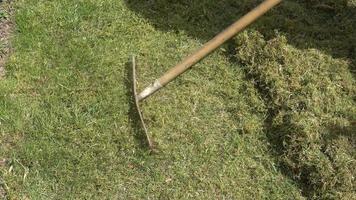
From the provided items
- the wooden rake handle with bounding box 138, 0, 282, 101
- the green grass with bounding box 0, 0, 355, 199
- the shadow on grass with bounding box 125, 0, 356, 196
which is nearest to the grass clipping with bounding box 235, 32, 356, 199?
the green grass with bounding box 0, 0, 355, 199

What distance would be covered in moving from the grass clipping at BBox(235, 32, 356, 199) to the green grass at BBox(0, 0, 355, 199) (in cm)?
2

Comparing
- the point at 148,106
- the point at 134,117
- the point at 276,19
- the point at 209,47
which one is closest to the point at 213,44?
the point at 209,47

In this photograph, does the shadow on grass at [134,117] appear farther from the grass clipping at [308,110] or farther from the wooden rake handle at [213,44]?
the grass clipping at [308,110]

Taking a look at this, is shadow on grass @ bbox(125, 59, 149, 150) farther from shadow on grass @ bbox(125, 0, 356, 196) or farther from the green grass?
shadow on grass @ bbox(125, 0, 356, 196)

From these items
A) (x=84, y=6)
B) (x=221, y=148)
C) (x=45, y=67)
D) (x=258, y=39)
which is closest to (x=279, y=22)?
(x=258, y=39)

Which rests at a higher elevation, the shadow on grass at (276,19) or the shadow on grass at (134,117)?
the shadow on grass at (276,19)

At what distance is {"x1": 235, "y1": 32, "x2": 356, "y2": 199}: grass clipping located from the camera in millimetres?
3756

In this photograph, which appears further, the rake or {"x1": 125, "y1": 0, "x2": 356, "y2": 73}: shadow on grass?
{"x1": 125, "y1": 0, "x2": 356, "y2": 73}: shadow on grass

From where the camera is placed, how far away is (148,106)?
4.19 meters

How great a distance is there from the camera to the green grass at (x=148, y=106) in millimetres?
3854

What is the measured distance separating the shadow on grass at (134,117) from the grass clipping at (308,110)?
3.13ft

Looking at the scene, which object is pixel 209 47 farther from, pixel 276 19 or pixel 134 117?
pixel 276 19

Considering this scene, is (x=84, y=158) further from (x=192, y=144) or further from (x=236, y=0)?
(x=236, y=0)

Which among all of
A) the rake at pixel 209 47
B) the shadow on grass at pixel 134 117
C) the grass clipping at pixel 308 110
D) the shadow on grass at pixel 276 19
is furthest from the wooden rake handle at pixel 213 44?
the shadow on grass at pixel 276 19
